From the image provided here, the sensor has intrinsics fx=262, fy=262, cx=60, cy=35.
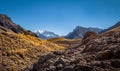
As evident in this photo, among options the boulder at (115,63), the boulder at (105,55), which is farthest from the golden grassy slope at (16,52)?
the boulder at (115,63)

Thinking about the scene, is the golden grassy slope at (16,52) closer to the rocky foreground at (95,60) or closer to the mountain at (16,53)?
the mountain at (16,53)

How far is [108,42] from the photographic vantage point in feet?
72.7

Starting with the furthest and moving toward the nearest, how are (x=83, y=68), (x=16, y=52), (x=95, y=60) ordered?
(x=16, y=52)
(x=95, y=60)
(x=83, y=68)

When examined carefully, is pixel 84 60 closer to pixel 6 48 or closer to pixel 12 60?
pixel 12 60

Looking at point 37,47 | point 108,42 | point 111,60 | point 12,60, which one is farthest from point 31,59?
point 111,60

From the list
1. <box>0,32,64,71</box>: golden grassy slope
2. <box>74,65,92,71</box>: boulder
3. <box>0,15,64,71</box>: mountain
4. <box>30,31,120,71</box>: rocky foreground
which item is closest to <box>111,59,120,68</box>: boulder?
<box>30,31,120,71</box>: rocky foreground

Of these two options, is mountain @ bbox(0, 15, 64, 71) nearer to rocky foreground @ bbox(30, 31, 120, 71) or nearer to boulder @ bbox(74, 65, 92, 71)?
rocky foreground @ bbox(30, 31, 120, 71)

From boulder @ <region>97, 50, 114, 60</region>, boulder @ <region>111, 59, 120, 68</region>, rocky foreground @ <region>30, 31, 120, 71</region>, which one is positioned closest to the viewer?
boulder @ <region>111, 59, 120, 68</region>

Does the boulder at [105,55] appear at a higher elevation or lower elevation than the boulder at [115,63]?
higher

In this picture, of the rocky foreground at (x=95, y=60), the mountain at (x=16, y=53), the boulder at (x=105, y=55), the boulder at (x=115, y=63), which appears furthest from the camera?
the mountain at (x=16, y=53)

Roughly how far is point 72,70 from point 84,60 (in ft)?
6.01

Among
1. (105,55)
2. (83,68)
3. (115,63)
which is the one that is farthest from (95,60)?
(115,63)

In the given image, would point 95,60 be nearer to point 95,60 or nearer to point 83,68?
point 95,60

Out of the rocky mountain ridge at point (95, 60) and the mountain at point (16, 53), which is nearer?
the rocky mountain ridge at point (95, 60)
